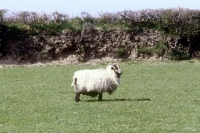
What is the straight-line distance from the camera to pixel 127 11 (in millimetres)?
43406

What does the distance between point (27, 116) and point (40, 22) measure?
27.5 meters

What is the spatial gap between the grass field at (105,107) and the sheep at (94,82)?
34cm

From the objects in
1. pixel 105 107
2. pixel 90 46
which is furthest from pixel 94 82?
pixel 90 46

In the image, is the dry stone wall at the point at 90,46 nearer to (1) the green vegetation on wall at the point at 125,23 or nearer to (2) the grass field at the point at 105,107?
(1) the green vegetation on wall at the point at 125,23

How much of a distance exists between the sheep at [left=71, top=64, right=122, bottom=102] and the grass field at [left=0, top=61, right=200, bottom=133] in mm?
341

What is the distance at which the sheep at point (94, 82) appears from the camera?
60.7ft

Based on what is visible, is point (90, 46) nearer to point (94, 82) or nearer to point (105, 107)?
point (94, 82)

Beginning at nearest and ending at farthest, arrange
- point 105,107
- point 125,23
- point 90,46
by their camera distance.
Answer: point 105,107 → point 90,46 → point 125,23

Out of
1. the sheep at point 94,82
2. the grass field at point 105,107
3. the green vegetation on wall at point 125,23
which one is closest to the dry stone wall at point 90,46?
the green vegetation on wall at point 125,23

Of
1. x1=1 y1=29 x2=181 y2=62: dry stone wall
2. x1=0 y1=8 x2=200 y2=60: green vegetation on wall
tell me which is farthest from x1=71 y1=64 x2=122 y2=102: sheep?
x1=0 y1=8 x2=200 y2=60: green vegetation on wall

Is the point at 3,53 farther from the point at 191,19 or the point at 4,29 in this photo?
the point at 191,19

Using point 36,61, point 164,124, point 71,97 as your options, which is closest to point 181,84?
point 71,97

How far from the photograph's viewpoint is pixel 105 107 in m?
17.1

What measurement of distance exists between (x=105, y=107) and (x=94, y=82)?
159cm
